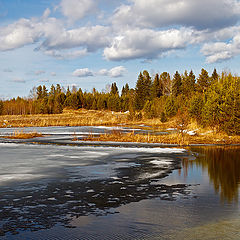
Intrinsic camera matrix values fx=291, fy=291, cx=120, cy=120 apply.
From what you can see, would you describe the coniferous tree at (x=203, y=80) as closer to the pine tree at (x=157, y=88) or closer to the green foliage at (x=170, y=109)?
the pine tree at (x=157, y=88)

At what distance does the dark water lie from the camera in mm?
6684

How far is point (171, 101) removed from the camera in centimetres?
6300

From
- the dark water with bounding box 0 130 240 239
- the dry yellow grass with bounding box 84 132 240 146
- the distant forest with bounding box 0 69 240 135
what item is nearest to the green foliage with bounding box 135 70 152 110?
the distant forest with bounding box 0 69 240 135

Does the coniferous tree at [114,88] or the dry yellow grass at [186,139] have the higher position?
the coniferous tree at [114,88]

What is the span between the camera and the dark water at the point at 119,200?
6.68 m

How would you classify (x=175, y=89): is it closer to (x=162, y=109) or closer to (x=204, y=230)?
(x=162, y=109)

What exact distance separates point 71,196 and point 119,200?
1618 mm

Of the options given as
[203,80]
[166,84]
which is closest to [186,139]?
[203,80]

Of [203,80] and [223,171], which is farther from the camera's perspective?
[203,80]

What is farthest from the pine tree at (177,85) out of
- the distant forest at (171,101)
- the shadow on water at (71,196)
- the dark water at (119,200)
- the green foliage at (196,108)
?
the shadow on water at (71,196)

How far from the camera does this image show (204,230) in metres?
6.71

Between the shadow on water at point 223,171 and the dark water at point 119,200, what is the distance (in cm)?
3

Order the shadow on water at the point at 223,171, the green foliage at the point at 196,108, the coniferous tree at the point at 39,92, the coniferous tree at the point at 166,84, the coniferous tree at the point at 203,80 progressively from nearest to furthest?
the shadow on water at the point at 223,171 < the green foliage at the point at 196,108 < the coniferous tree at the point at 203,80 < the coniferous tree at the point at 166,84 < the coniferous tree at the point at 39,92

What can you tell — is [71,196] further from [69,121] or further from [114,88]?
[114,88]
